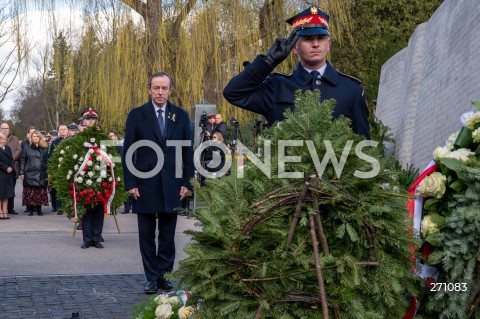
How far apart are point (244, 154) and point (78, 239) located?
8876mm

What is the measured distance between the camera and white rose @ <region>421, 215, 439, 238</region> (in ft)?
12.8

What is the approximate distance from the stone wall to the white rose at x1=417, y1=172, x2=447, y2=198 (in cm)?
253

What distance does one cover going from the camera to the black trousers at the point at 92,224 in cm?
1095

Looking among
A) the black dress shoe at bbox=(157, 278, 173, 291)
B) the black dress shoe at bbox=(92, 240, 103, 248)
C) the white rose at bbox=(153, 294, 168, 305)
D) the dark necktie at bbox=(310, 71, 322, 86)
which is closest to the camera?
the dark necktie at bbox=(310, 71, 322, 86)

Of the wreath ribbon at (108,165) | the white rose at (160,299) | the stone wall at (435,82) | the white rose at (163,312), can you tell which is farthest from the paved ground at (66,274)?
the stone wall at (435,82)

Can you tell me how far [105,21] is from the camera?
14609 millimetres

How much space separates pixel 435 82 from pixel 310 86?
4.33 meters

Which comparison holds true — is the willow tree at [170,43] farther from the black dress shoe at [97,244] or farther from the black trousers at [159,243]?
the black trousers at [159,243]

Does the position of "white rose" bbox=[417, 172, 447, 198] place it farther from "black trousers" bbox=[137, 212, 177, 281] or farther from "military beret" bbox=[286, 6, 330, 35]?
"black trousers" bbox=[137, 212, 177, 281]

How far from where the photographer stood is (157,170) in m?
7.57

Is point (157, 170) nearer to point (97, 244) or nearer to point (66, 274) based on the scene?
point (66, 274)

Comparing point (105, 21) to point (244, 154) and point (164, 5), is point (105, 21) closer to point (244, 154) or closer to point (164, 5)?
point (164, 5)

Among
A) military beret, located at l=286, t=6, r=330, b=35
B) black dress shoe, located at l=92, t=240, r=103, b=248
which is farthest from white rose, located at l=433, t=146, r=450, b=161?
black dress shoe, located at l=92, t=240, r=103, b=248

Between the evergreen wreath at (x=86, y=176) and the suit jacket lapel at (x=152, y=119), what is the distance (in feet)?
12.3
